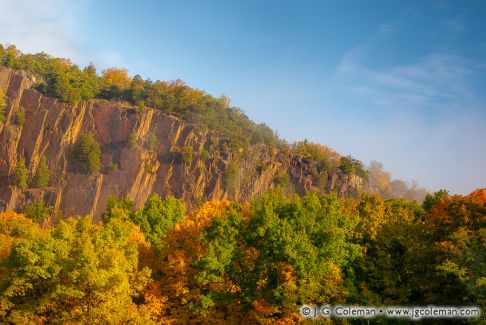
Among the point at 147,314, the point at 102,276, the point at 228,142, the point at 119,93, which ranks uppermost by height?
the point at 119,93

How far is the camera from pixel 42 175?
3061 inches

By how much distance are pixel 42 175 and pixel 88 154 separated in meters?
7.74

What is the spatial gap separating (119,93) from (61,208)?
2868 cm

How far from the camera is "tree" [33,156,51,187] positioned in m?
77.6

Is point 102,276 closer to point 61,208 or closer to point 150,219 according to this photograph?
point 150,219

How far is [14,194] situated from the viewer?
75938mm

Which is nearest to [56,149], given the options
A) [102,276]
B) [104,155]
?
[104,155]

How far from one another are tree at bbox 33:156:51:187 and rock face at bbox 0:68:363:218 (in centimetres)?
96

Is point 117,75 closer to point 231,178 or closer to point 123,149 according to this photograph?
point 123,149

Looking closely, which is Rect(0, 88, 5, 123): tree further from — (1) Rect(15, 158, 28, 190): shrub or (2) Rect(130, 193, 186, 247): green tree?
(2) Rect(130, 193, 186, 247): green tree

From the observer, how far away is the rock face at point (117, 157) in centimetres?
7850

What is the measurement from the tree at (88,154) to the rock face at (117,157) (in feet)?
4.27

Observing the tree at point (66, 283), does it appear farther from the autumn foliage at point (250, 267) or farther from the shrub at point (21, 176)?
the shrub at point (21, 176)

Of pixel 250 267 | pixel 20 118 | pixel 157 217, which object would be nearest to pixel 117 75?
pixel 20 118
